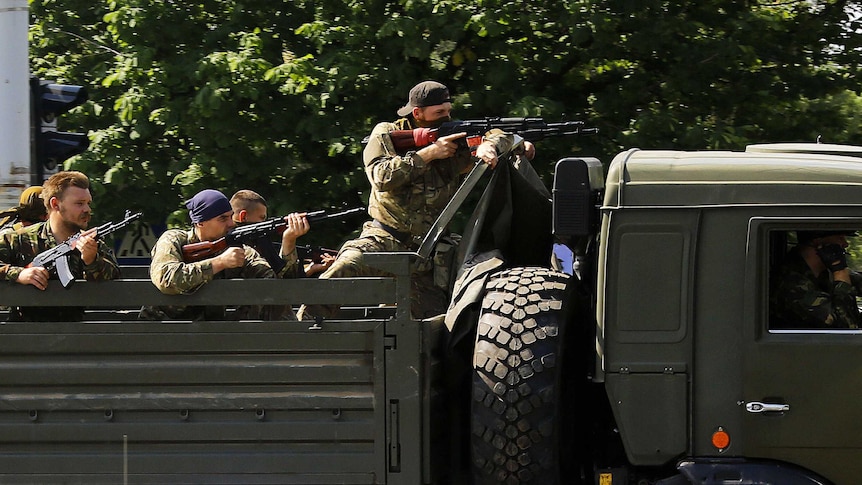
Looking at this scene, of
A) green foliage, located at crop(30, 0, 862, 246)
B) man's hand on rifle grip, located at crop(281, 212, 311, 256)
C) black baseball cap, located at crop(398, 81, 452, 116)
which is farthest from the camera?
green foliage, located at crop(30, 0, 862, 246)

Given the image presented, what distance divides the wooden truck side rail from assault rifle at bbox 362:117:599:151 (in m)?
1.39

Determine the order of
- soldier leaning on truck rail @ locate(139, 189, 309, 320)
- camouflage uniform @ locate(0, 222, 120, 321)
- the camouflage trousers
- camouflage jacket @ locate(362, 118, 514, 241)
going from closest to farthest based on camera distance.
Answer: soldier leaning on truck rail @ locate(139, 189, 309, 320) < camouflage uniform @ locate(0, 222, 120, 321) < the camouflage trousers < camouflage jacket @ locate(362, 118, 514, 241)

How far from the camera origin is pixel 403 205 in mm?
6418

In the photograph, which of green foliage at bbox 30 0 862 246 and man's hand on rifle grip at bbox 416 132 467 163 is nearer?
man's hand on rifle grip at bbox 416 132 467 163

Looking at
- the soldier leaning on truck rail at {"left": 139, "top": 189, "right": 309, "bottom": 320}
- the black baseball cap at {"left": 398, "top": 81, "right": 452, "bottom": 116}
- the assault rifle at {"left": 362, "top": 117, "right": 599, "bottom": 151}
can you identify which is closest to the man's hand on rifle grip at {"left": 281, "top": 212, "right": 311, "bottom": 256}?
the soldier leaning on truck rail at {"left": 139, "top": 189, "right": 309, "bottom": 320}

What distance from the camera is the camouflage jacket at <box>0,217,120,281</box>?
559 cm

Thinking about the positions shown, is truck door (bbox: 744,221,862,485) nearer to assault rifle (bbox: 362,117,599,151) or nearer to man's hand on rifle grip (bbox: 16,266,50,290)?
assault rifle (bbox: 362,117,599,151)

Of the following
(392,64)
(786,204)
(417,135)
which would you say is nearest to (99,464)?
(417,135)

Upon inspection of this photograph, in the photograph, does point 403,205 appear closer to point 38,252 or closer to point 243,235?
point 243,235

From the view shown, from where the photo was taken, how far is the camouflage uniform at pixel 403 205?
618cm

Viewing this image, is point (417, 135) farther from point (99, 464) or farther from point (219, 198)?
point (99, 464)

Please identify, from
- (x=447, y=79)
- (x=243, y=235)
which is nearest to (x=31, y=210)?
(x=243, y=235)

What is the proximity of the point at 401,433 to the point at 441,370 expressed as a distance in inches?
18.2

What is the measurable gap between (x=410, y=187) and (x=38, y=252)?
191cm
